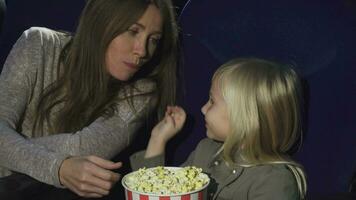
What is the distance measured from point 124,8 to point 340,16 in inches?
24.7

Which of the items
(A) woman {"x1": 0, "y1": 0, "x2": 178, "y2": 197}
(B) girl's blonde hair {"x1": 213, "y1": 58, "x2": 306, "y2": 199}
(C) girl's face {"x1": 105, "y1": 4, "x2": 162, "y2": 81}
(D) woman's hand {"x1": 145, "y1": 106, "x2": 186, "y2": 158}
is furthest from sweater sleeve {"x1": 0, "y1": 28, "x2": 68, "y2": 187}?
(B) girl's blonde hair {"x1": 213, "y1": 58, "x2": 306, "y2": 199}

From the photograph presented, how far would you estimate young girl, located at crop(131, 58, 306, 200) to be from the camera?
181 cm

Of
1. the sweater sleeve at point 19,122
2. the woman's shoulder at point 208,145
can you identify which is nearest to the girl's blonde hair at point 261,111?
the woman's shoulder at point 208,145

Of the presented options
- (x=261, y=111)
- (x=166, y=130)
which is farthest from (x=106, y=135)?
(x=261, y=111)

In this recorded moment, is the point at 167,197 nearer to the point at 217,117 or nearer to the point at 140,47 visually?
the point at 217,117

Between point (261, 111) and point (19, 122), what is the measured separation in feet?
2.50

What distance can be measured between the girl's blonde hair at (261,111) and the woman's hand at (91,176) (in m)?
0.39

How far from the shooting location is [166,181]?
1482 mm

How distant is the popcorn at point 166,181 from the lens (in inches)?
57.2

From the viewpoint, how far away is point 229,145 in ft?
6.07

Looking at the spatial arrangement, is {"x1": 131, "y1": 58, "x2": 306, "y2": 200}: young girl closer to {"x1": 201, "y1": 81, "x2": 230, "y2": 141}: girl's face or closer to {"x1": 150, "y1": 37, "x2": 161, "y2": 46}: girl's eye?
{"x1": 201, "y1": 81, "x2": 230, "y2": 141}: girl's face

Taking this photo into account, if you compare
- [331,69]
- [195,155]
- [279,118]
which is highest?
[331,69]

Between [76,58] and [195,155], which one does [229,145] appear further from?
[76,58]

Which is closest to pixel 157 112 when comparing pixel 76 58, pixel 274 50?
pixel 76 58
